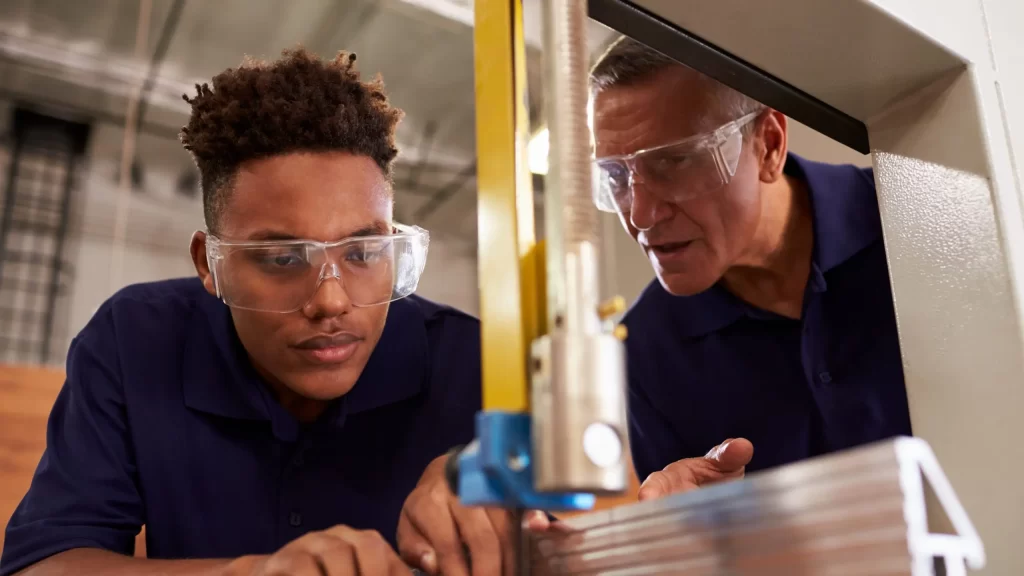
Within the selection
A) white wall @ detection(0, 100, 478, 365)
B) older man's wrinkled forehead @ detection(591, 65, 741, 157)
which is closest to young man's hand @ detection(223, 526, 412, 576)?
older man's wrinkled forehead @ detection(591, 65, 741, 157)

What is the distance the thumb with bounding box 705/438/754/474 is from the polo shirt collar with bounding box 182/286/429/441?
494 millimetres

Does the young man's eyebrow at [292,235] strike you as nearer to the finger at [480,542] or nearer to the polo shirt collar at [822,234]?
the finger at [480,542]

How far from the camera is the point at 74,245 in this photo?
12.6ft

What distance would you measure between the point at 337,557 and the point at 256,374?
0.61 m

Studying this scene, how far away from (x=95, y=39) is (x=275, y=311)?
9.06 feet

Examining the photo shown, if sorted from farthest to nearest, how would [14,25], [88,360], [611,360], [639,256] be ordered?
[639,256]
[14,25]
[88,360]
[611,360]

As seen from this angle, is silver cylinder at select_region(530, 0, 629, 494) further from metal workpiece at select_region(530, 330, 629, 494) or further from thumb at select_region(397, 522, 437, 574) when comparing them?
thumb at select_region(397, 522, 437, 574)

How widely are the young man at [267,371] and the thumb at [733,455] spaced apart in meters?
0.39

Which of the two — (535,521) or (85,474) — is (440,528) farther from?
(85,474)

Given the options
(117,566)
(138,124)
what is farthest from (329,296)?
(138,124)

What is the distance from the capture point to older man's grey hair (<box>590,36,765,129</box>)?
1.31 m

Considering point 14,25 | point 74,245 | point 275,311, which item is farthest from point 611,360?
point 74,245

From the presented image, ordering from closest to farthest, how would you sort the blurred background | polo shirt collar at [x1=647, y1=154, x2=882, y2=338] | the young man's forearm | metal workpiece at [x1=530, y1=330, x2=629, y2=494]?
metal workpiece at [x1=530, y1=330, x2=629, y2=494] → the young man's forearm → polo shirt collar at [x1=647, y1=154, x2=882, y2=338] → the blurred background

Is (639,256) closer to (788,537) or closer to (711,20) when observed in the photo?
(711,20)
